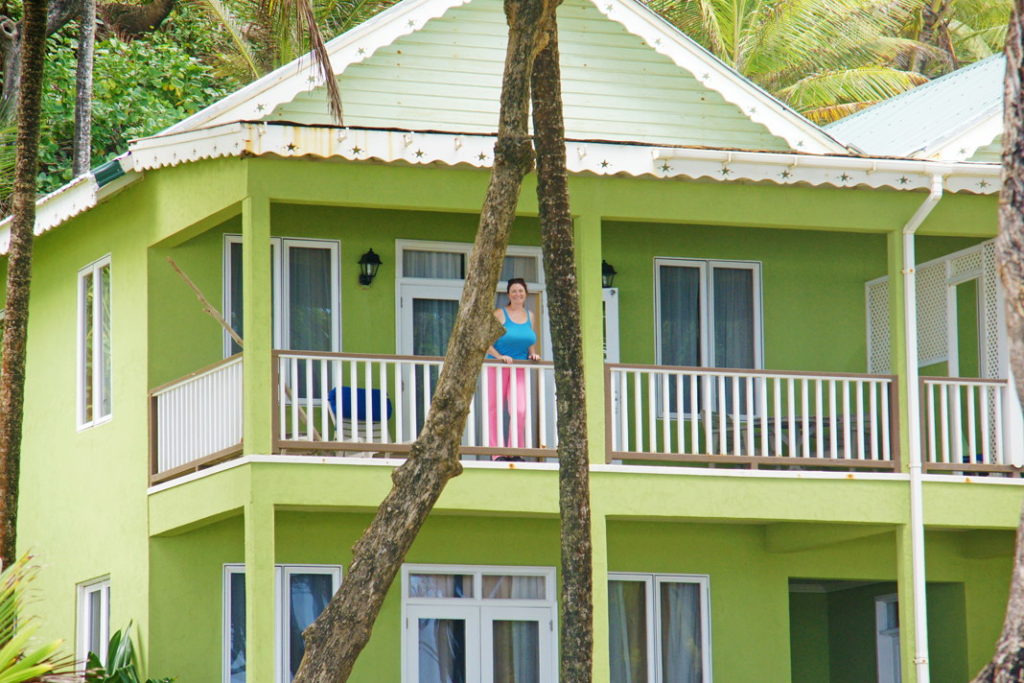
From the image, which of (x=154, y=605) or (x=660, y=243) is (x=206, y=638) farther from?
(x=660, y=243)

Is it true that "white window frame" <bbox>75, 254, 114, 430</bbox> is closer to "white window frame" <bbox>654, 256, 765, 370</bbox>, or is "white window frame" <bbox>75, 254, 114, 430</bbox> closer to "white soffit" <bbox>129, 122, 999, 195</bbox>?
"white soffit" <bbox>129, 122, 999, 195</bbox>

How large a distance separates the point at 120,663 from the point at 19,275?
11.6 feet

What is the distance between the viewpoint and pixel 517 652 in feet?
56.7

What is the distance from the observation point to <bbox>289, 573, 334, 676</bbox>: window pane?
16.9 meters

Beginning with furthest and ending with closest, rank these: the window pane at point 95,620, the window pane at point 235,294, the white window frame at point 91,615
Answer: the window pane at point 95,620
the white window frame at point 91,615
the window pane at point 235,294

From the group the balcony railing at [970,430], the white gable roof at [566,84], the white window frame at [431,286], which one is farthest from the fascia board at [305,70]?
→ the balcony railing at [970,430]

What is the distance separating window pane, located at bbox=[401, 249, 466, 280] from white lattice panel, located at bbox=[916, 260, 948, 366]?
179 inches

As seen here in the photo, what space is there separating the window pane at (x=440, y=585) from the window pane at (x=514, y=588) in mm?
180

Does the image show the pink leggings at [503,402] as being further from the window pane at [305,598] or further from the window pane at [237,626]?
the window pane at [237,626]

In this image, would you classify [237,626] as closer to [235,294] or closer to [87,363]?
[235,294]

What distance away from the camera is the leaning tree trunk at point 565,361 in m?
13.8

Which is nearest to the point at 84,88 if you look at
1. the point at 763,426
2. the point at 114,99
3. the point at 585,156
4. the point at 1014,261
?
the point at 114,99

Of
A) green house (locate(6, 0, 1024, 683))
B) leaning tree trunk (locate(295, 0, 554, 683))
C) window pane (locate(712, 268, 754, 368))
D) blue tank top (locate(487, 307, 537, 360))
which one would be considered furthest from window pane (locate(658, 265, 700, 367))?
leaning tree trunk (locate(295, 0, 554, 683))

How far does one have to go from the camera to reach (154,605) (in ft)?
54.4
